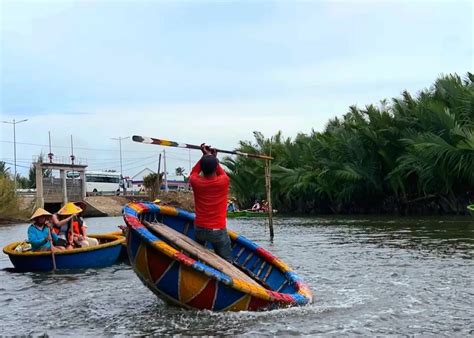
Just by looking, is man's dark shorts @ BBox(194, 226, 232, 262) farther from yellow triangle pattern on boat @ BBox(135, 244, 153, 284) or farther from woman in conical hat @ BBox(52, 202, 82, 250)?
woman in conical hat @ BBox(52, 202, 82, 250)

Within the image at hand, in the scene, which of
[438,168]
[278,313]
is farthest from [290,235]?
[278,313]

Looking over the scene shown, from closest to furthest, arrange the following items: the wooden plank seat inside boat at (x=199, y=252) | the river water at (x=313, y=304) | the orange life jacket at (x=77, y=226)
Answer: the river water at (x=313, y=304), the wooden plank seat inside boat at (x=199, y=252), the orange life jacket at (x=77, y=226)

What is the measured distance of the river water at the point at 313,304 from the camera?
332 inches

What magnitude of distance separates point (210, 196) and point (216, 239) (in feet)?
2.40

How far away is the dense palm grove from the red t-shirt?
22.7 meters

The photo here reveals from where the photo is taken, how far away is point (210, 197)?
378 inches

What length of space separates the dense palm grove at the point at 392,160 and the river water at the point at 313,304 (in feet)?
55.1

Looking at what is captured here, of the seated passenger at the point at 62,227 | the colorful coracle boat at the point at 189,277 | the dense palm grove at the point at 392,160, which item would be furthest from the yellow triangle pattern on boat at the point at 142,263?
the dense palm grove at the point at 392,160

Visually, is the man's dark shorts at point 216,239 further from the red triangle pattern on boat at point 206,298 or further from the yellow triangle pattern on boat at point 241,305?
the yellow triangle pattern on boat at point 241,305

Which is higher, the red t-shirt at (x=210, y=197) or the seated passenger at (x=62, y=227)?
the red t-shirt at (x=210, y=197)

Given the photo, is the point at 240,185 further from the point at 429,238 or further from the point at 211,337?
the point at 211,337

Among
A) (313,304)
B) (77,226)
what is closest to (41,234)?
(77,226)

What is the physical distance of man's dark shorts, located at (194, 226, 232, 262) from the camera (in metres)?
9.75

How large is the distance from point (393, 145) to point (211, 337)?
3200 cm
